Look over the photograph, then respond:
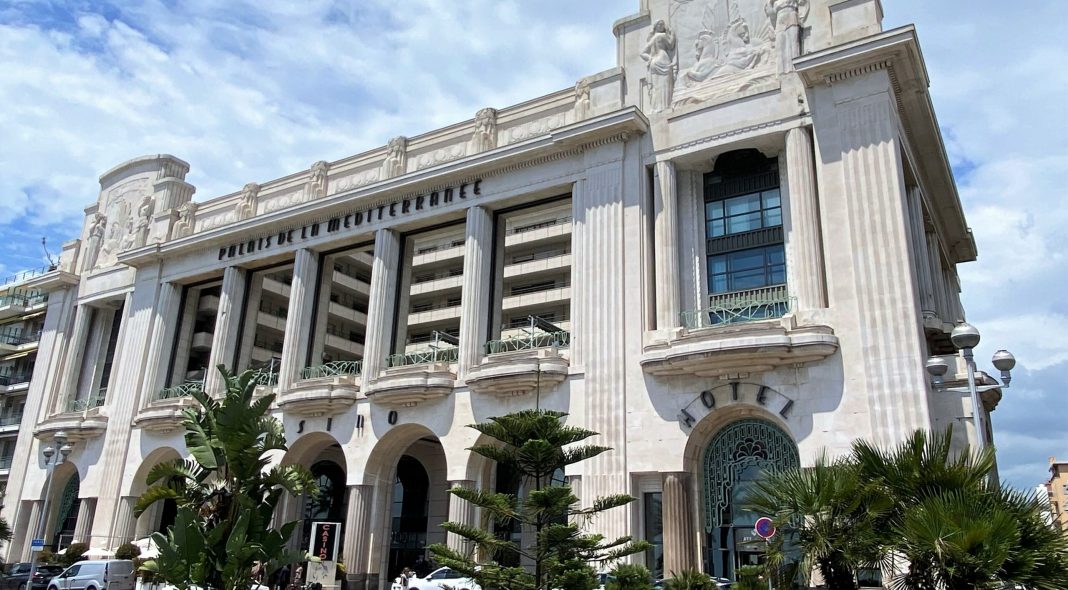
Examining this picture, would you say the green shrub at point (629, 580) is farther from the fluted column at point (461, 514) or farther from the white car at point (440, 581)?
the fluted column at point (461, 514)

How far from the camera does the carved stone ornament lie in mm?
26844

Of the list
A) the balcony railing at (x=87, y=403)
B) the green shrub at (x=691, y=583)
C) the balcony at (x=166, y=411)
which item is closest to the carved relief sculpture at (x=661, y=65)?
the green shrub at (x=691, y=583)

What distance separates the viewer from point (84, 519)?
128 ft

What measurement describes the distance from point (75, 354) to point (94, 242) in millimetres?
6718

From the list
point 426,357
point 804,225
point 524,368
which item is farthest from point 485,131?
point 804,225

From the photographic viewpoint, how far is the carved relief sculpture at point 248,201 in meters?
39.3

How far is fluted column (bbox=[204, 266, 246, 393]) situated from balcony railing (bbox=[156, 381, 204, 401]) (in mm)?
551

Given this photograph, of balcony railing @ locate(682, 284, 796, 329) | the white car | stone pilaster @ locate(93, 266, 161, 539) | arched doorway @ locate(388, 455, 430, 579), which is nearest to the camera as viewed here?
the white car

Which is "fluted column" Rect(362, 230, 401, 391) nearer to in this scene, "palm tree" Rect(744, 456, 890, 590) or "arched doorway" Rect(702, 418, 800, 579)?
"arched doorway" Rect(702, 418, 800, 579)

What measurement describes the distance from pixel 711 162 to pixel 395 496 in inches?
899

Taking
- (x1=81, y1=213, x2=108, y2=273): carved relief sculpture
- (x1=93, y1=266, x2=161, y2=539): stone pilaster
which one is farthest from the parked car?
(x1=81, y1=213, x2=108, y2=273): carved relief sculpture

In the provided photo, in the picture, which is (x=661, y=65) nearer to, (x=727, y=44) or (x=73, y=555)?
(x=727, y=44)

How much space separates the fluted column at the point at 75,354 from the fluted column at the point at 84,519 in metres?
7.50

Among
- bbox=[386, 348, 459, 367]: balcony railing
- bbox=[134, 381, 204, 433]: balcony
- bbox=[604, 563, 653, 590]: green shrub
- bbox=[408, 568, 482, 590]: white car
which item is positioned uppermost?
bbox=[386, 348, 459, 367]: balcony railing
